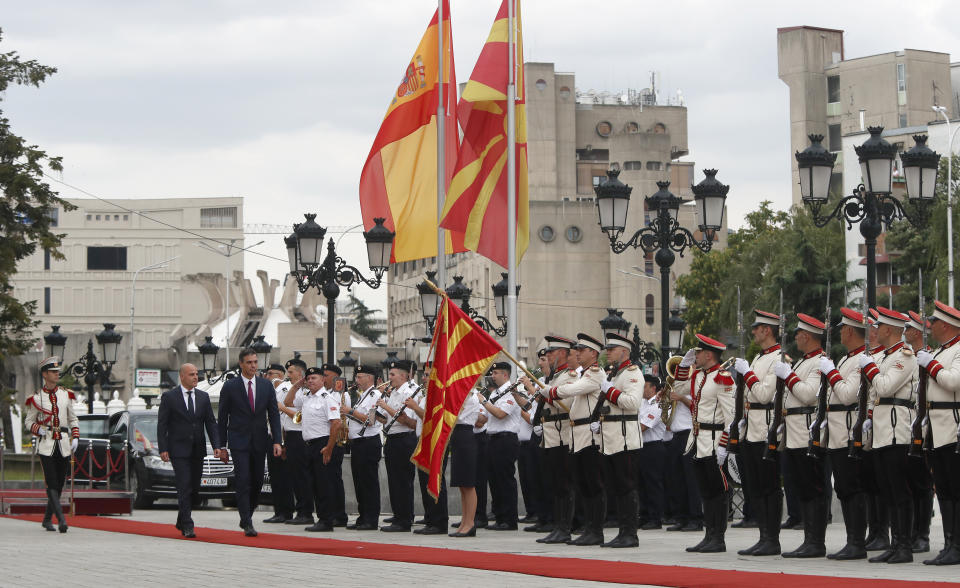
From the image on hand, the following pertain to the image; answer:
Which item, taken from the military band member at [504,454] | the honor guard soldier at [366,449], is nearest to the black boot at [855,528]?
the military band member at [504,454]

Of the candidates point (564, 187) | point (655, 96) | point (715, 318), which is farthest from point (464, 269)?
point (715, 318)

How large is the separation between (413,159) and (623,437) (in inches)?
371

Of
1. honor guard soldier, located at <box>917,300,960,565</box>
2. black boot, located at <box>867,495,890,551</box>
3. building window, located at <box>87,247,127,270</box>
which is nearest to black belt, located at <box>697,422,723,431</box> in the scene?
black boot, located at <box>867,495,890,551</box>

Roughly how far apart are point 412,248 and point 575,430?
8.52 m

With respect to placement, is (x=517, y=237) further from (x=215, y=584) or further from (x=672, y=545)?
(x=215, y=584)

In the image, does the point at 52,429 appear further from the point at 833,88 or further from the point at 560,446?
the point at 833,88

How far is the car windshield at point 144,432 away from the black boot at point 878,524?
1253 cm

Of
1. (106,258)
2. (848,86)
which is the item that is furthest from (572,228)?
(106,258)

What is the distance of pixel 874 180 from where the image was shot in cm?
1803

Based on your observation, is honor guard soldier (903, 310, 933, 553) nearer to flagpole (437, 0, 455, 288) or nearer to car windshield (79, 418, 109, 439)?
flagpole (437, 0, 455, 288)

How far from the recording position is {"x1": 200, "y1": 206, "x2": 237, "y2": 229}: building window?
151 meters

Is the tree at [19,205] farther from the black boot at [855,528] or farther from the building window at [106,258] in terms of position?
the building window at [106,258]

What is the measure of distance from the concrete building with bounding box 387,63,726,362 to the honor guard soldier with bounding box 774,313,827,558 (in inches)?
3550

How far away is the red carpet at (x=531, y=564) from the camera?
36.5 ft
